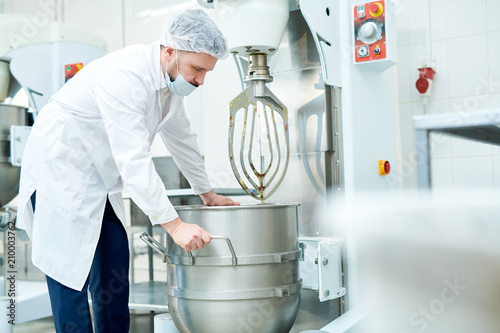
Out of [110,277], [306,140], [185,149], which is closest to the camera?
[110,277]

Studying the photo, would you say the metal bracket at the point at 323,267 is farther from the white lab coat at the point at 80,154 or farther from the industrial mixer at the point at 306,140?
the white lab coat at the point at 80,154

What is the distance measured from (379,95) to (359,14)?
0.37 m

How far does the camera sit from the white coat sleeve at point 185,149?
5.41ft

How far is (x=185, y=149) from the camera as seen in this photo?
1674 mm

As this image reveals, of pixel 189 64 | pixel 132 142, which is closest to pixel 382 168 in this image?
pixel 189 64

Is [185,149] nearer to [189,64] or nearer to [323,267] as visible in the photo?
[189,64]

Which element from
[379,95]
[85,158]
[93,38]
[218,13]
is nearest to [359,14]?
Answer: [379,95]

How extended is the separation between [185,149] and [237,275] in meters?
0.51

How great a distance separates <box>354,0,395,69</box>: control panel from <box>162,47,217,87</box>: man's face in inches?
25.9

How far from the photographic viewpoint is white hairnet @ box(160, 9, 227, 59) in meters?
1.37

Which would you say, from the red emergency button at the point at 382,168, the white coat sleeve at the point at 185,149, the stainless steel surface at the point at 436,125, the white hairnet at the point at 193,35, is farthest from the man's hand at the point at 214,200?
the stainless steel surface at the point at 436,125

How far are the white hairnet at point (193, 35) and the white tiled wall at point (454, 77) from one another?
133 centimetres

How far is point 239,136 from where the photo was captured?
2.58 meters

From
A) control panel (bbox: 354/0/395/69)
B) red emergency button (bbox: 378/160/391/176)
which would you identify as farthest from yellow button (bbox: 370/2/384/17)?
red emergency button (bbox: 378/160/391/176)
